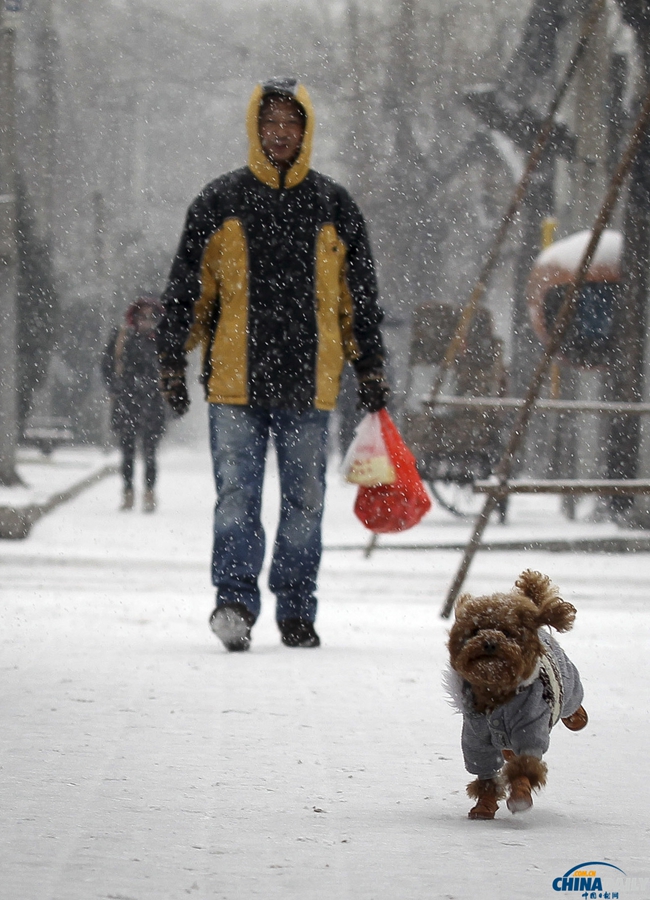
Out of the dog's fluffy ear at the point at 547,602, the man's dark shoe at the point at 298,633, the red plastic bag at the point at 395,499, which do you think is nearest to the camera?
the dog's fluffy ear at the point at 547,602

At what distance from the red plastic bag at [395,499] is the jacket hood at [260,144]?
994 millimetres

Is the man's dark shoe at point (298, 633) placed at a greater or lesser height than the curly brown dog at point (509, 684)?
lesser

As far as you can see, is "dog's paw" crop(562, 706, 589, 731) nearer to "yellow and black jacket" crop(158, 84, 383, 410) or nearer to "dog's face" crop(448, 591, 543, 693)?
"dog's face" crop(448, 591, 543, 693)

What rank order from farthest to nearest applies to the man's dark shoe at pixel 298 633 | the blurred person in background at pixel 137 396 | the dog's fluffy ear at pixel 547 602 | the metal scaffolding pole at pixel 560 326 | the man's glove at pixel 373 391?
the blurred person in background at pixel 137 396, the metal scaffolding pole at pixel 560 326, the man's glove at pixel 373 391, the man's dark shoe at pixel 298 633, the dog's fluffy ear at pixel 547 602

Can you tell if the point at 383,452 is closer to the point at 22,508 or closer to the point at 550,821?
the point at 550,821

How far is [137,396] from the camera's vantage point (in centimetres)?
1493

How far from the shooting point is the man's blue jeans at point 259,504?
20.7 ft

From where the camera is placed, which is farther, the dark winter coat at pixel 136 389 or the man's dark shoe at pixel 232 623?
the dark winter coat at pixel 136 389

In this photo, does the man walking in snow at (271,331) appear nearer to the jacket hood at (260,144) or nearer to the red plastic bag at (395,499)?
the jacket hood at (260,144)

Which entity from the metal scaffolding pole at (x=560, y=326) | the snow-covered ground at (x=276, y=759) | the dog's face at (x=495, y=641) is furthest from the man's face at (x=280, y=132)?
the dog's face at (x=495, y=641)

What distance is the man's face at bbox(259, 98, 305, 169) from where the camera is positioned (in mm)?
6336

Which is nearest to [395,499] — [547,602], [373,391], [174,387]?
[373,391]

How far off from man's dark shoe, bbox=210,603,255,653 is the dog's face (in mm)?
2779

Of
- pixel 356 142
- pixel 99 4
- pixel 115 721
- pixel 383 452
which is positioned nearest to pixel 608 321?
pixel 383 452
